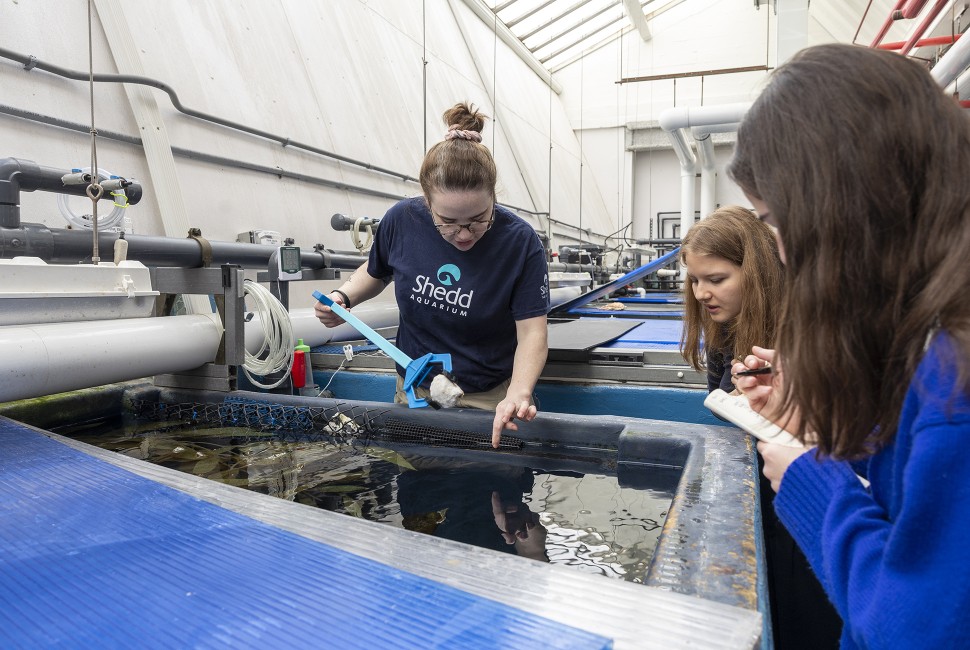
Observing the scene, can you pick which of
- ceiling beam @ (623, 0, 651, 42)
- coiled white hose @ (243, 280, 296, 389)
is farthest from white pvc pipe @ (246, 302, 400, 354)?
ceiling beam @ (623, 0, 651, 42)

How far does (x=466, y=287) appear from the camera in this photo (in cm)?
149

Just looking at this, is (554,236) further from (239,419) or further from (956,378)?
(956,378)

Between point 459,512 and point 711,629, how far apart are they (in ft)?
2.29

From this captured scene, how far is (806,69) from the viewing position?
509mm

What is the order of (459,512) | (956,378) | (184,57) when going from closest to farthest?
1. (956,378)
2. (459,512)
3. (184,57)

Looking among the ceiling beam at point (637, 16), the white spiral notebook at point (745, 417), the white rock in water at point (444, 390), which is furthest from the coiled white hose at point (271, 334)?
the ceiling beam at point (637, 16)

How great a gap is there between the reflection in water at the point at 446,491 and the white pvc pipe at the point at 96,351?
20 cm

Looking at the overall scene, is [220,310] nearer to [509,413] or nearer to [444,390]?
[444,390]

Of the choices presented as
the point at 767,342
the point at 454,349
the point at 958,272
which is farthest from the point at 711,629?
the point at 454,349

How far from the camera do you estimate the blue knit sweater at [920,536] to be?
41 cm

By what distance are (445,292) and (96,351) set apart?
838 mm

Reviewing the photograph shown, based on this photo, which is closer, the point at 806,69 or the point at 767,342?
the point at 806,69

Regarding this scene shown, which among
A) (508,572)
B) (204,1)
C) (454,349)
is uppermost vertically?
(204,1)

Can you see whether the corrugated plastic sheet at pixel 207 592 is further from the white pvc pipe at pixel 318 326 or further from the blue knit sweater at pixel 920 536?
the white pvc pipe at pixel 318 326
